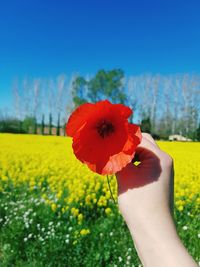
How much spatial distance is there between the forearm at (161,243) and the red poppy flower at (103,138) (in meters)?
0.12

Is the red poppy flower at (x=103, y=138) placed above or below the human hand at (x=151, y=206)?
above

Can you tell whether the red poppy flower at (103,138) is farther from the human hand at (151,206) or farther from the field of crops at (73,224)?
the field of crops at (73,224)

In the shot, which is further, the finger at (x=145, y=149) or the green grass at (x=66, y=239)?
the green grass at (x=66, y=239)

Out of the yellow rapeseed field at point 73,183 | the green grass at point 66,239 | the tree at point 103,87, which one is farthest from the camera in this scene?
the tree at point 103,87

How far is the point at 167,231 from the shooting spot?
2.67ft

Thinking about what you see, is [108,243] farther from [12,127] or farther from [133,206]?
[12,127]

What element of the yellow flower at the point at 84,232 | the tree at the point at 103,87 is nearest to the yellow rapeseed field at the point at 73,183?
the yellow flower at the point at 84,232

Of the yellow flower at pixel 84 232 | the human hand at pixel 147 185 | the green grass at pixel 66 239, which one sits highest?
the human hand at pixel 147 185

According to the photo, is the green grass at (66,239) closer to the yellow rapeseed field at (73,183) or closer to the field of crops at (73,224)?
the field of crops at (73,224)

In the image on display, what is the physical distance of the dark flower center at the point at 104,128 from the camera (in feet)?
3.02

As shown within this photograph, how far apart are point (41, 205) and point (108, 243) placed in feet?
4.49

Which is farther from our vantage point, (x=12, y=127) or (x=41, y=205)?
(x=12, y=127)

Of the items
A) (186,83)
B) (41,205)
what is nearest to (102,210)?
(41,205)

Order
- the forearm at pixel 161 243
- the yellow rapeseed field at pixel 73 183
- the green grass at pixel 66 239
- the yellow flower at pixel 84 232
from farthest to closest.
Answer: the yellow rapeseed field at pixel 73 183, the yellow flower at pixel 84 232, the green grass at pixel 66 239, the forearm at pixel 161 243
